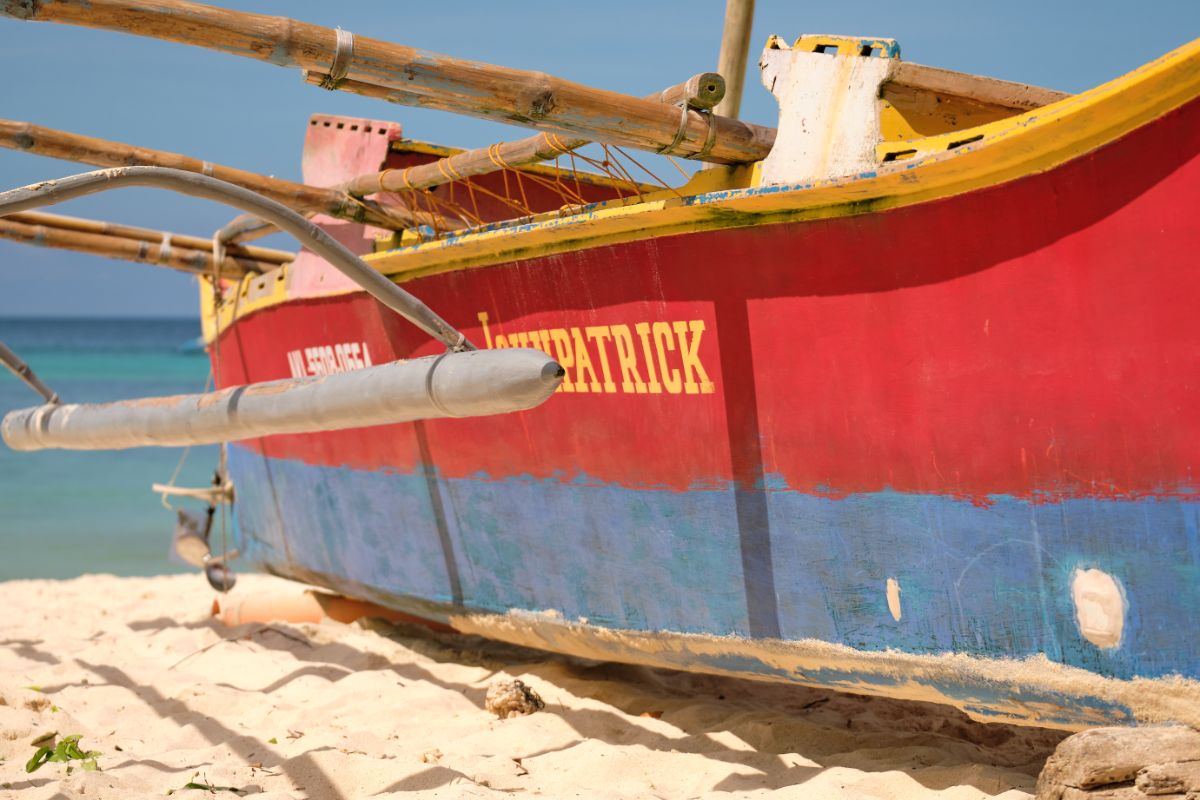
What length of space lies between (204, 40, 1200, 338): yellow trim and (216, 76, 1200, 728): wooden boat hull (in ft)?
0.10

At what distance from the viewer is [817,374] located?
9.71 ft

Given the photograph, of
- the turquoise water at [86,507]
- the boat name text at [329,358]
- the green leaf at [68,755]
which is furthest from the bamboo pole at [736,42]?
the turquoise water at [86,507]

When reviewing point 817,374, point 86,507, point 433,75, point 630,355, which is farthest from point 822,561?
point 86,507

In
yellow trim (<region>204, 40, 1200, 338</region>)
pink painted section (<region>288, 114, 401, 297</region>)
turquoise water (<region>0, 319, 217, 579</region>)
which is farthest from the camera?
turquoise water (<region>0, 319, 217, 579</region>)

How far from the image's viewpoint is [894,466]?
283cm

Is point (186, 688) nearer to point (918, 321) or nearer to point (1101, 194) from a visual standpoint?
point (918, 321)

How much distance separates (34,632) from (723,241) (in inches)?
168

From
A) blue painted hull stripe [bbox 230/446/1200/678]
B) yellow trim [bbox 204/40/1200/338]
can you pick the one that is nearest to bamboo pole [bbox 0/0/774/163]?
yellow trim [bbox 204/40/1200/338]

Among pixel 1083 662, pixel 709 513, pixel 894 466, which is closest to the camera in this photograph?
pixel 1083 662

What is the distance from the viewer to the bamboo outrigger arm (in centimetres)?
278

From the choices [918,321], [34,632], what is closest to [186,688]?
[34,632]

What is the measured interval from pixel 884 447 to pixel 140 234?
170 inches

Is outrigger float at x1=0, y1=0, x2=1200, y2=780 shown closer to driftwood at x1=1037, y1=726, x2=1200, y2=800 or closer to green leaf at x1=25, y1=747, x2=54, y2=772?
driftwood at x1=1037, y1=726, x2=1200, y2=800

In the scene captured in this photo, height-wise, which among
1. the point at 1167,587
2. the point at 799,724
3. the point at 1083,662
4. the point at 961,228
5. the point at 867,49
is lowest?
the point at 799,724
